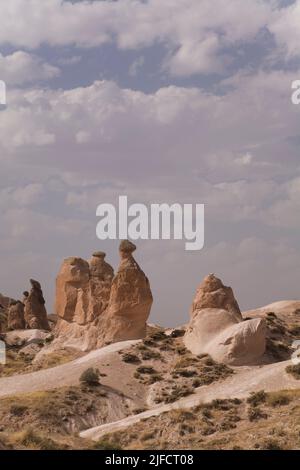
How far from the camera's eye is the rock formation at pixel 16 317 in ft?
218

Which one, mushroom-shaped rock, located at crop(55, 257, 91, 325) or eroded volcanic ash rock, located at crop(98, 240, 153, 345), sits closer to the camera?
eroded volcanic ash rock, located at crop(98, 240, 153, 345)

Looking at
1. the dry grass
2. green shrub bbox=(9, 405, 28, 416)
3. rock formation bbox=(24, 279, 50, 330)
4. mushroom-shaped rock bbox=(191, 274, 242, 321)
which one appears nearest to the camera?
the dry grass

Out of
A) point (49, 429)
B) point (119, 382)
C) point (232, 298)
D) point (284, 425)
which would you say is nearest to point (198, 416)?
point (284, 425)

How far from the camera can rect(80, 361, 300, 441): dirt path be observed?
28.8 meters

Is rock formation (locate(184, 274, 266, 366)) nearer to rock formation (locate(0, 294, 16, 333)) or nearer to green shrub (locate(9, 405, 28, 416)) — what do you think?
green shrub (locate(9, 405, 28, 416))

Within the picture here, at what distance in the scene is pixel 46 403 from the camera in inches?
1206

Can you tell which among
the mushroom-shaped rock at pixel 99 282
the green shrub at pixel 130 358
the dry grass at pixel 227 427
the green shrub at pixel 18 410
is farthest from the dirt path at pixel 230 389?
the mushroom-shaped rock at pixel 99 282

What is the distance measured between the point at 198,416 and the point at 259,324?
11.5 m

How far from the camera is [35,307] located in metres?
68.2

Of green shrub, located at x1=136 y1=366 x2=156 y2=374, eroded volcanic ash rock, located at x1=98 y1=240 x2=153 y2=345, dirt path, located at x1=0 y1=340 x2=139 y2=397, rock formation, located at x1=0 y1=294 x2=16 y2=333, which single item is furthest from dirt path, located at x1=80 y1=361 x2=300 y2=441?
rock formation, located at x1=0 y1=294 x2=16 y2=333

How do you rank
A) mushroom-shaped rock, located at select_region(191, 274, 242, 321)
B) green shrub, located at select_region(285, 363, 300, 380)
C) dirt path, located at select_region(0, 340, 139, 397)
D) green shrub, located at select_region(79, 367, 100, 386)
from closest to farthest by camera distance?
green shrub, located at select_region(285, 363, 300, 380) → green shrub, located at select_region(79, 367, 100, 386) → dirt path, located at select_region(0, 340, 139, 397) → mushroom-shaped rock, located at select_region(191, 274, 242, 321)

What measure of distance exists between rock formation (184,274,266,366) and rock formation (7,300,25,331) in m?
28.3
